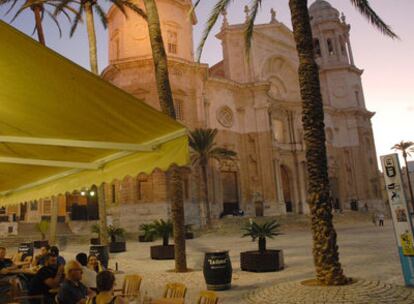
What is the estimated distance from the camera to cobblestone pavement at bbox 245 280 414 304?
6.26m

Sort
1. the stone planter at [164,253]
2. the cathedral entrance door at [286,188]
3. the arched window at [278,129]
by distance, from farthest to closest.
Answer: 1. the arched window at [278,129]
2. the cathedral entrance door at [286,188]
3. the stone planter at [164,253]

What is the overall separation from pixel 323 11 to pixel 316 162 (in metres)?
56.5

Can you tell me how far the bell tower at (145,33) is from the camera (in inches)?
1419

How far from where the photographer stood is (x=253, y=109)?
4322cm

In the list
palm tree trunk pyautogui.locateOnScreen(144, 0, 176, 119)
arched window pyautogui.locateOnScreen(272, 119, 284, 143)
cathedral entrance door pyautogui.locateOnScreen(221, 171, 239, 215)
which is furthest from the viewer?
arched window pyautogui.locateOnScreen(272, 119, 284, 143)

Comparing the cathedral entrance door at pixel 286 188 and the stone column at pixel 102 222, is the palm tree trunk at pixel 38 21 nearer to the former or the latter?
the stone column at pixel 102 222

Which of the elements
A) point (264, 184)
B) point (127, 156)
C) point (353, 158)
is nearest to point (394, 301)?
point (127, 156)

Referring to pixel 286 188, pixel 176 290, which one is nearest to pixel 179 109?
pixel 286 188

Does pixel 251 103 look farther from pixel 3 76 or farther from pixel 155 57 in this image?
pixel 3 76

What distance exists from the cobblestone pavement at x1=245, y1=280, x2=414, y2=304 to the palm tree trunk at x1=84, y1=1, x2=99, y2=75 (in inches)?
542

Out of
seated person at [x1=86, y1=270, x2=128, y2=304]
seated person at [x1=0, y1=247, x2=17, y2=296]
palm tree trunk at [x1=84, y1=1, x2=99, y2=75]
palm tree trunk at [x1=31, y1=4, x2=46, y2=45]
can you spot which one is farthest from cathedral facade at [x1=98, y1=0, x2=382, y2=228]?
seated person at [x1=86, y1=270, x2=128, y2=304]

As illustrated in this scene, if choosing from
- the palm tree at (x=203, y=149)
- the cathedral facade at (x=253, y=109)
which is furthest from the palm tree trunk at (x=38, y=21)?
the palm tree at (x=203, y=149)

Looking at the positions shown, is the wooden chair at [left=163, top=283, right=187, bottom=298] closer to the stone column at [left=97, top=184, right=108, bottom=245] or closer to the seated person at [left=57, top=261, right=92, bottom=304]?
the seated person at [left=57, top=261, right=92, bottom=304]

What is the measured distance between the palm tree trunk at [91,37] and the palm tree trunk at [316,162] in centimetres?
1143
